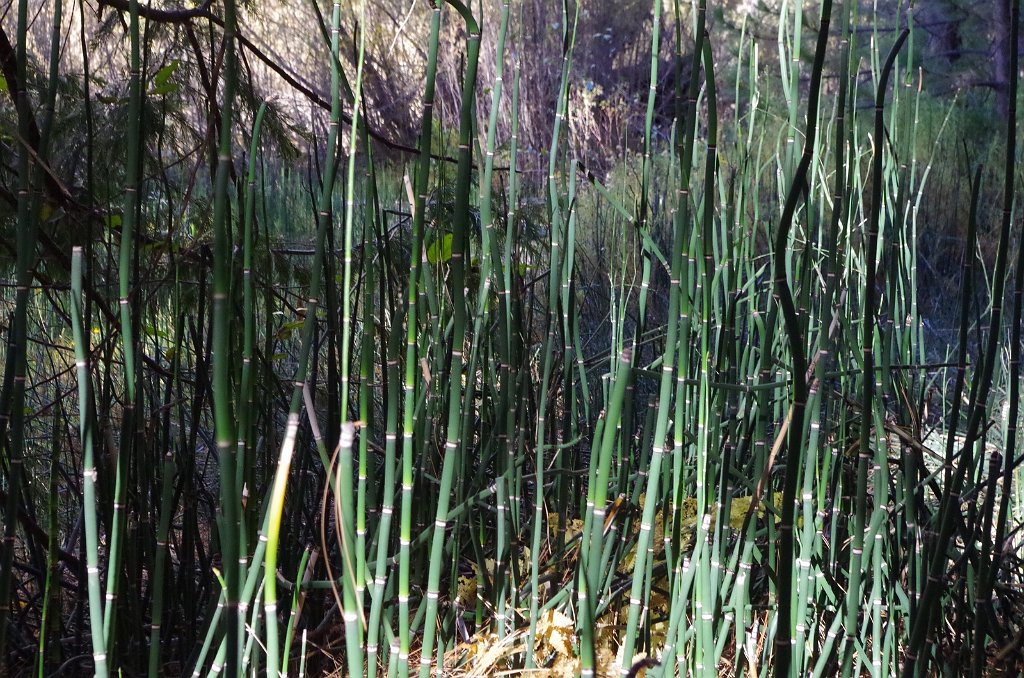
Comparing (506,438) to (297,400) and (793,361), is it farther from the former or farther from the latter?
(793,361)

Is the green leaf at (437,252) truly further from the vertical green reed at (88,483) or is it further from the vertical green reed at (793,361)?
the vertical green reed at (793,361)

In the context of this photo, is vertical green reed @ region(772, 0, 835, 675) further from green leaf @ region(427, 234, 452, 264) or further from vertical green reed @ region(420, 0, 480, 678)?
green leaf @ region(427, 234, 452, 264)

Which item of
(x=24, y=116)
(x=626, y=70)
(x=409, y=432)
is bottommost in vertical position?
(x=409, y=432)

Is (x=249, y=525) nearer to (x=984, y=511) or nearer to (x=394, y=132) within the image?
(x=984, y=511)

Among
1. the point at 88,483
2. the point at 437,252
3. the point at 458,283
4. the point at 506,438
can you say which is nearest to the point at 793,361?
the point at 458,283

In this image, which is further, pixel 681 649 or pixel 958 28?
pixel 958 28

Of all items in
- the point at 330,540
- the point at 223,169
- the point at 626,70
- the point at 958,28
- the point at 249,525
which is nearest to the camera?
the point at 223,169

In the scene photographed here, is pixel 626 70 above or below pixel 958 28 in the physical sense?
above

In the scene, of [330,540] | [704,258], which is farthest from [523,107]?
[704,258]

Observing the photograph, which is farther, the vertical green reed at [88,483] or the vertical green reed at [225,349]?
the vertical green reed at [88,483]

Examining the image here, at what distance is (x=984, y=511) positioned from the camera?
79cm

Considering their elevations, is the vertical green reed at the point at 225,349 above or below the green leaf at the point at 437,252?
below

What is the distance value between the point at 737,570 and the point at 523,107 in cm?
615

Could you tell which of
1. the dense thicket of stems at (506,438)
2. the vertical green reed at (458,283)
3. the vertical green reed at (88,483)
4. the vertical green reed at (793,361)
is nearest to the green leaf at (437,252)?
the dense thicket of stems at (506,438)
